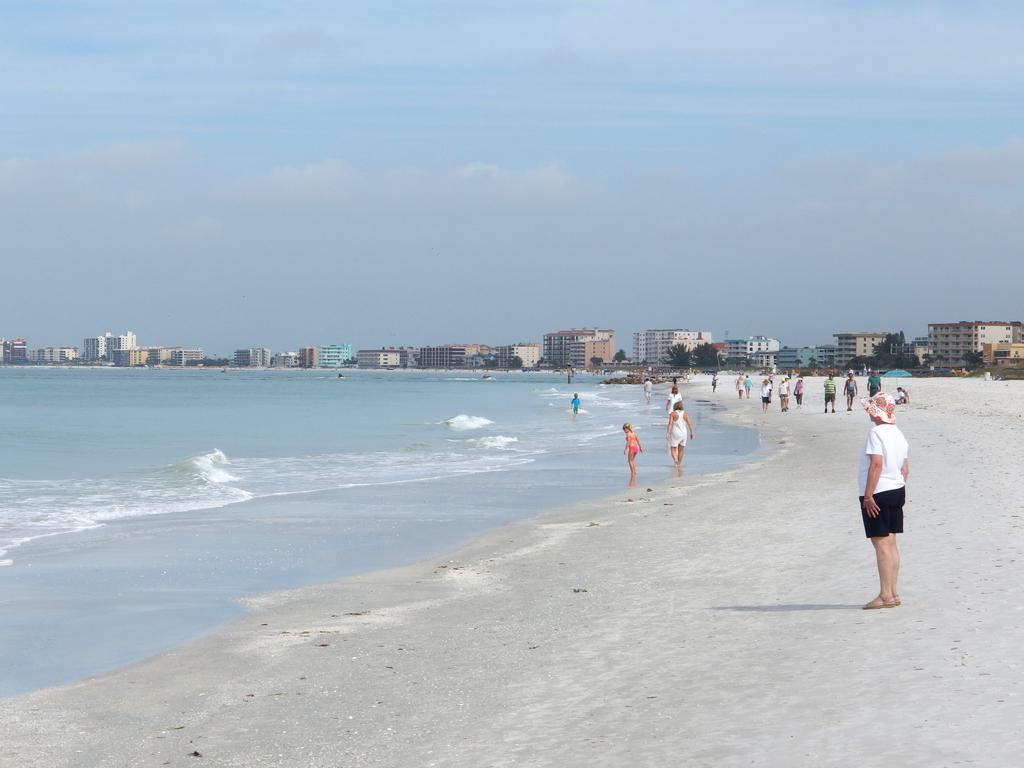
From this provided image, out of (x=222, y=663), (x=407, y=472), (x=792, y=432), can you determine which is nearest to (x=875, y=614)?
(x=222, y=663)

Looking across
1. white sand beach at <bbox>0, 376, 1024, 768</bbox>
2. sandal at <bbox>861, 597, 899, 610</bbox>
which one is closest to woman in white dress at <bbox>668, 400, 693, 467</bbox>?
white sand beach at <bbox>0, 376, 1024, 768</bbox>

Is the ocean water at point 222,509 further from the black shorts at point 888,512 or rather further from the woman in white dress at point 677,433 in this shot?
the black shorts at point 888,512

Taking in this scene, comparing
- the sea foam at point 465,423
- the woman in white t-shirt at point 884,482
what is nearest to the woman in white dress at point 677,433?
the woman in white t-shirt at point 884,482

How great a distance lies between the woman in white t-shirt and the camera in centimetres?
746

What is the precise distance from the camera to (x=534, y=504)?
56.7 feet

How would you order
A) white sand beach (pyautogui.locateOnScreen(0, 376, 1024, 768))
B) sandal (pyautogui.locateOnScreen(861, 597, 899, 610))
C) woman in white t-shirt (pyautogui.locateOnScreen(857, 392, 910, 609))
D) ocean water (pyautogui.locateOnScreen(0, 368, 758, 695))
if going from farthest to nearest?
ocean water (pyautogui.locateOnScreen(0, 368, 758, 695))
sandal (pyautogui.locateOnScreen(861, 597, 899, 610))
woman in white t-shirt (pyautogui.locateOnScreen(857, 392, 910, 609))
white sand beach (pyautogui.locateOnScreen(0, 376, 1024, 768))

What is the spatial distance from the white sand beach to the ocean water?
884 millimetres

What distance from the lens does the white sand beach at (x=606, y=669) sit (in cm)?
529

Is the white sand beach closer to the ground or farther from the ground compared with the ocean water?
farther from the ground

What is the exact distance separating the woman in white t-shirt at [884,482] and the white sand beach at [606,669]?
0.49 m

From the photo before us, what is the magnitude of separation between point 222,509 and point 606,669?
11555 mm

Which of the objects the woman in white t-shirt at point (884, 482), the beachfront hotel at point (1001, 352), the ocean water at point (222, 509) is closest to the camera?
the woman in white t-shirt at point (884, 482)

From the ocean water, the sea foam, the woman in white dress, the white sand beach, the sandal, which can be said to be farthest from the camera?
the sea foam

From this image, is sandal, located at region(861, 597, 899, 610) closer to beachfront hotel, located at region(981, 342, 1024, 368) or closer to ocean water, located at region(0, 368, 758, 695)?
ocean water, located at region(0, 368, 758, 695)
